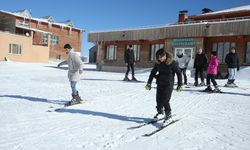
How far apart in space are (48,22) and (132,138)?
155 feet

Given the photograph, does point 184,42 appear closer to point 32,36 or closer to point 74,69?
point 74,69

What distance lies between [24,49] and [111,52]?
43.0ft

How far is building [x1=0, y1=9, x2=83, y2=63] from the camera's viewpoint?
3872cm

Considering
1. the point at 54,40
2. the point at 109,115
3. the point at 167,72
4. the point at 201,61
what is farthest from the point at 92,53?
the point at 167,72

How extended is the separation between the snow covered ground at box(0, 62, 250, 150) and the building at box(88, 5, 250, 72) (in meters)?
12.7

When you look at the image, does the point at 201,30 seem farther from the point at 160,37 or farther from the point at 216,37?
the point at 160,37

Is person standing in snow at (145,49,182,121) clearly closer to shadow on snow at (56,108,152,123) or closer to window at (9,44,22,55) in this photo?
shadow on snow at (56,108,152,123)

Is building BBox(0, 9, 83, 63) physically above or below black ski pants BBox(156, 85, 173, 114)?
above

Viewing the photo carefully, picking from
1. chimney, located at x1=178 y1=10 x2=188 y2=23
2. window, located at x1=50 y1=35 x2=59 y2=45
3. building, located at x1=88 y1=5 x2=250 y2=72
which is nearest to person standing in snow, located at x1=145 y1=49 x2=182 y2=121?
building, located at x1=88 y1=5 x2=250 y2=72

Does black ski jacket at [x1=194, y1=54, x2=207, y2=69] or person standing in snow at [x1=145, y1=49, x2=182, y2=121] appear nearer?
person standing in snow at [x1=145, y1=49, x2=182, y2=121]

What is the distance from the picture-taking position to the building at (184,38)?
895 inches

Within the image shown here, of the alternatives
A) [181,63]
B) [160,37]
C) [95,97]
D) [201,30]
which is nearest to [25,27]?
[160,37]

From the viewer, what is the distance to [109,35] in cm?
3144

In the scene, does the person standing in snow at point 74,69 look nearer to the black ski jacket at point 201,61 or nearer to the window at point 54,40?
the black ski jacket at point 201,61
